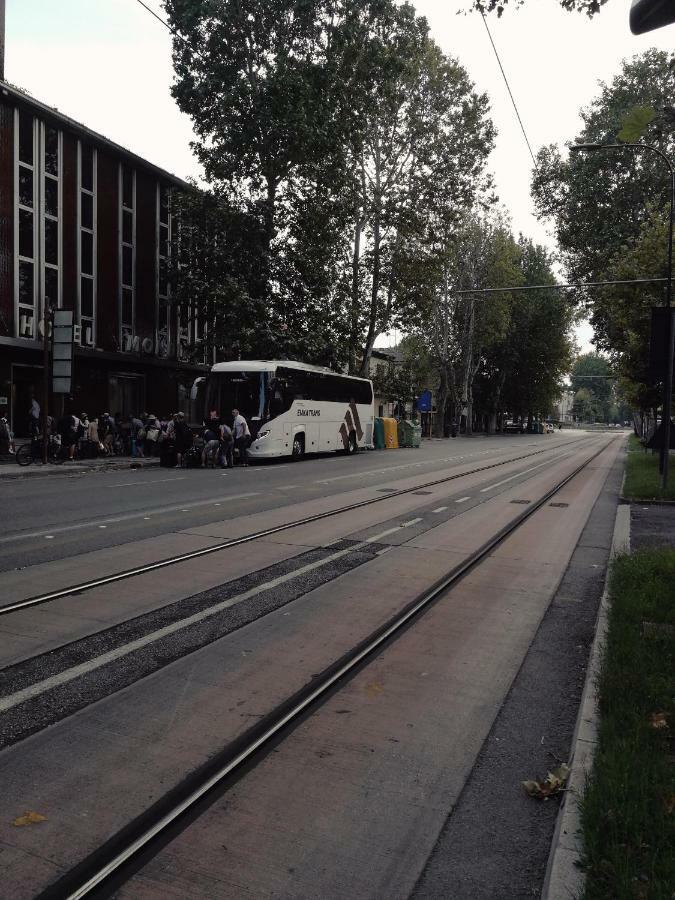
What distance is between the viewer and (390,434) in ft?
127

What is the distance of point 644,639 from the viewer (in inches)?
189

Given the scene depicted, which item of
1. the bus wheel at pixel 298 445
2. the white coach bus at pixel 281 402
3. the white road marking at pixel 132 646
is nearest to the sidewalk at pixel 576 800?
the white road marking at pixel 132 646

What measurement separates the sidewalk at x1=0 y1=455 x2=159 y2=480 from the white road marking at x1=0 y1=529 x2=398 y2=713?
12665 mm

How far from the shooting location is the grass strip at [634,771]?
2359 millimetres

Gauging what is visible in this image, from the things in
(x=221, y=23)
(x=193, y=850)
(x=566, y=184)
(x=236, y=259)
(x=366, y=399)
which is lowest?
(x=193, y=850)

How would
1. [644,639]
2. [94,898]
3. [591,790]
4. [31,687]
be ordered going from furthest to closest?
1. [644,639]
2. [31,687]
3. [591,790]
4. [94,898]

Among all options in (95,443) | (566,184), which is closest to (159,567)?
(95,443)

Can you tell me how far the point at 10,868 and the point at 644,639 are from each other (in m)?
3.88

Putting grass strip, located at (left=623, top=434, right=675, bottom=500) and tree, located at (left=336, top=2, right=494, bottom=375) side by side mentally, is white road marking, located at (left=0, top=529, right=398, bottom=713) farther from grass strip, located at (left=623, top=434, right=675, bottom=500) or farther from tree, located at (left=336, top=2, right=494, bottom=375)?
tree, located at (left=336, top=2, right=494, bottom=375)

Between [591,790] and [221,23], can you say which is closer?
[591,790]

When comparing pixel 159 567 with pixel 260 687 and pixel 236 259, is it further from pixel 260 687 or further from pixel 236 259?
pixel 236 259

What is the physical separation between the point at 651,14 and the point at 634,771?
2856 mm

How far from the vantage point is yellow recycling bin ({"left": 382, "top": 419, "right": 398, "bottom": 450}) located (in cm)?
3841

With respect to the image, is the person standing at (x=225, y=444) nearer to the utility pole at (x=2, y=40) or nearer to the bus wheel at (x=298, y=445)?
the bus wheel at (x=298, y=445)
